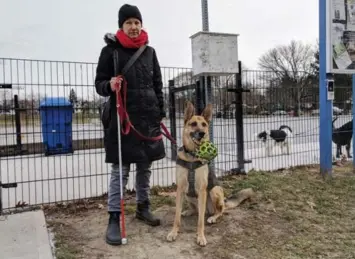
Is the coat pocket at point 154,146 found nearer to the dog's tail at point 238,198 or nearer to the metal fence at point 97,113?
the dog's tail at point 238,198

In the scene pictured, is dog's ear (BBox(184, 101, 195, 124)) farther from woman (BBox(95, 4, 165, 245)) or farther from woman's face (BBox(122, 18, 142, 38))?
woman's face (BBox(122, 18, 142, 38))

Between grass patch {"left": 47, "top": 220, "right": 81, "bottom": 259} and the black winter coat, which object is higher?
the black winter coat

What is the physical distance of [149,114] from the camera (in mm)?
3414

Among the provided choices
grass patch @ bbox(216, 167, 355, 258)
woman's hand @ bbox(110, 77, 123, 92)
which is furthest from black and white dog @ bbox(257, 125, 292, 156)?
woman's hand @ bbox(110, 77, 123, 92)

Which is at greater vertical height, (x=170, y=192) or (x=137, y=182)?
(x=137, y=182)

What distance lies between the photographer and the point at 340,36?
5926mm

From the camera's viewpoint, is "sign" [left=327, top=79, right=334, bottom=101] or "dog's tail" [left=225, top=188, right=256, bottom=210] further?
"sign" [left=327, top=79, right=334, bottom=101]

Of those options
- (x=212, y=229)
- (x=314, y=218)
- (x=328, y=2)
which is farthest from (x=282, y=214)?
(x=328, y=2)

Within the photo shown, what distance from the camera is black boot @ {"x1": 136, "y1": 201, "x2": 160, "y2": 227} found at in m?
3.63

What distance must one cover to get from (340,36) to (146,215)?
4.67m

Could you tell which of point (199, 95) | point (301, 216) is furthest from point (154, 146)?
point (199, 95)

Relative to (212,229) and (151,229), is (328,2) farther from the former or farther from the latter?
(151,229)

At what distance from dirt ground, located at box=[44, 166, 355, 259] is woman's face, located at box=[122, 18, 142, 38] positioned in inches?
78.5

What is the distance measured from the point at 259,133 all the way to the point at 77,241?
679cm
